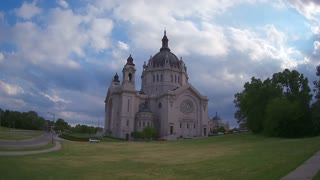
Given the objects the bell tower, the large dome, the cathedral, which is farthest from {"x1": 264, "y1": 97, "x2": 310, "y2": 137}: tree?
the large dome

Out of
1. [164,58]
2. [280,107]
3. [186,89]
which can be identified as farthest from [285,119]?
[164,58]

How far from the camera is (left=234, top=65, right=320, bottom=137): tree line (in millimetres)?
56531

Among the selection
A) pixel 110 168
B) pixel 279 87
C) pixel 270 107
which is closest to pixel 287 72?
pixel 279 87

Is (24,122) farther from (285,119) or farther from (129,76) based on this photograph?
(285,119)

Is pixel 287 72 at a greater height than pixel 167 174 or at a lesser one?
greater

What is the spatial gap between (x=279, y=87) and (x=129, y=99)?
49.8m

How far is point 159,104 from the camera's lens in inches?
4259

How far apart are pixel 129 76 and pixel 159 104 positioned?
13.2 metres

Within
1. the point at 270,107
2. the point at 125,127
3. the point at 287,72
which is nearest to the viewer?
the point at 270,107

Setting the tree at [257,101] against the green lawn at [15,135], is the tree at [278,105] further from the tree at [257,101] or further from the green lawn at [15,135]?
the green lawn at [15,135]

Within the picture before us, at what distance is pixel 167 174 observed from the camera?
19906 millimetres

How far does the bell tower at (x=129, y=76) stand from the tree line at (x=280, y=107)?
3990cm

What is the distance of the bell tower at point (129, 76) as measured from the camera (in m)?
104

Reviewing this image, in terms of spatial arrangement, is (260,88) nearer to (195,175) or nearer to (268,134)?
(268,134)
